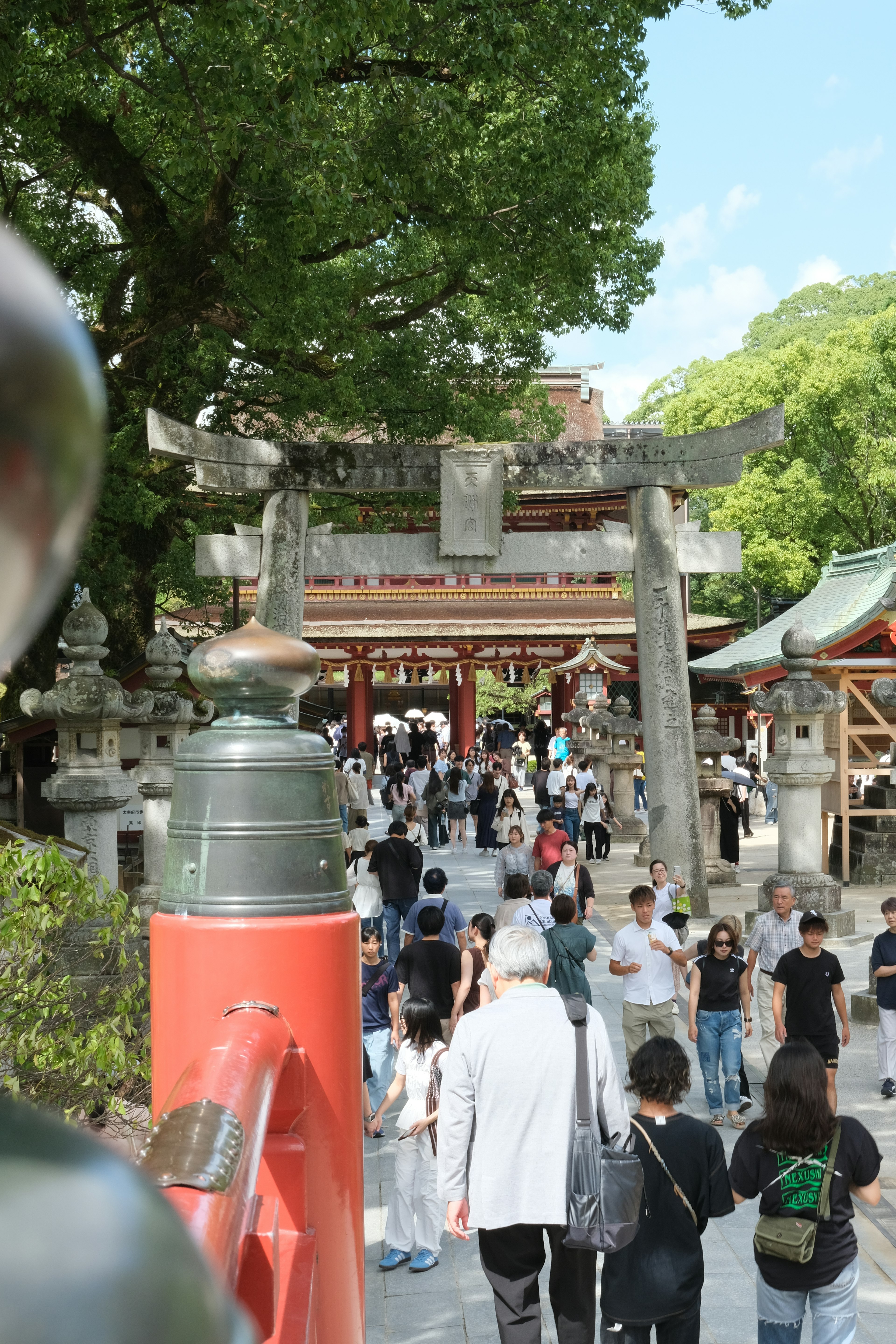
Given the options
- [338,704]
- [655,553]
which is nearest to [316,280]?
[655,553]

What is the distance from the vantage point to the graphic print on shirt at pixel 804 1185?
149 inches

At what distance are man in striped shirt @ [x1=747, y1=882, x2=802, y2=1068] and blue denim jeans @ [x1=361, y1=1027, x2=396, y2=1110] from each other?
86.0 inches

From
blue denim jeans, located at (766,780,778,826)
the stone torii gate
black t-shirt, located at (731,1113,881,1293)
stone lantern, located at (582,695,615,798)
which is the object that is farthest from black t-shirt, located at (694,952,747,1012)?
blue denim jeans, located at (766,780,778,826)

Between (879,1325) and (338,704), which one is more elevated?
(338,704)

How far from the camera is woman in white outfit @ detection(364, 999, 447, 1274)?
5484 mm

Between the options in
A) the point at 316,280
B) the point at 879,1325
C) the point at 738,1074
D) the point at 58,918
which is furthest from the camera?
the point at 316,280

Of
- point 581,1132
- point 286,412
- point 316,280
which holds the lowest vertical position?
point 581,1132

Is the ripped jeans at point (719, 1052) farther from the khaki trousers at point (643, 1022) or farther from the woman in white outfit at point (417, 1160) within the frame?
the woman in white outfit at point (417, 1160)

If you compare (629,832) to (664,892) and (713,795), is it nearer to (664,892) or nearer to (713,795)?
(713,795)

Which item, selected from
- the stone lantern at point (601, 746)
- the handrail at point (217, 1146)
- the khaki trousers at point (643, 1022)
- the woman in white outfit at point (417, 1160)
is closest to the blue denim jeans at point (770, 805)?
the stone lantern at point (601, 746)

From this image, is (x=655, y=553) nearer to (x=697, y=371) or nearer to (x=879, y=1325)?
(x=879, y=1325)

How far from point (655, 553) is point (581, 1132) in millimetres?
9285

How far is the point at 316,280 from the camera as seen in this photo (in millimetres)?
12453

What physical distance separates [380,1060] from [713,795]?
32.7 feet
